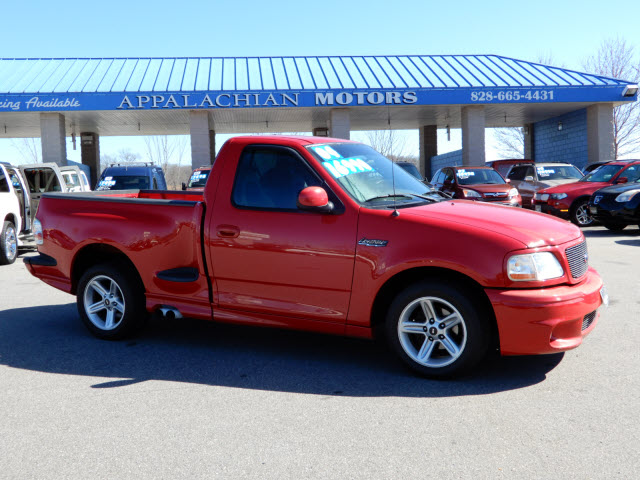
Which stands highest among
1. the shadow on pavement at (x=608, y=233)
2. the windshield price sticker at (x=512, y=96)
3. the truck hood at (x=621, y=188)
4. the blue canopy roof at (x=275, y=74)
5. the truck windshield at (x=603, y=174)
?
the blue canopy roof at (x=275, y=74)

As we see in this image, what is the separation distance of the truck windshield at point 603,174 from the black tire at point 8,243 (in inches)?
543

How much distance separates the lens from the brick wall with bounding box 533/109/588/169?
88.6 ft

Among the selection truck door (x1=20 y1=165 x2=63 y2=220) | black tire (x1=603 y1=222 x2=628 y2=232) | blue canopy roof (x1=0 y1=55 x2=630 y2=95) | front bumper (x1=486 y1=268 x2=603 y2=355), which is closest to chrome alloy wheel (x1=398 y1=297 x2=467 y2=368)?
front bumper (x1=486 y1=268 x2=603 y2=355)

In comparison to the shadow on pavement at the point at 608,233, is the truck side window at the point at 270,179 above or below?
above

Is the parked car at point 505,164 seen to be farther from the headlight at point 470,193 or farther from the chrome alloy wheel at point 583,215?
the chrome alloy wheel at point 583,215

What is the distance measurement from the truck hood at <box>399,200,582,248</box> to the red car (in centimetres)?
1169

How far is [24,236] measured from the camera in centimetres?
1232

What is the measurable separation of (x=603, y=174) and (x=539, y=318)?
13.7 meters

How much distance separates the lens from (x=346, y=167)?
4.89 m

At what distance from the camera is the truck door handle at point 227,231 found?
484 centimetres

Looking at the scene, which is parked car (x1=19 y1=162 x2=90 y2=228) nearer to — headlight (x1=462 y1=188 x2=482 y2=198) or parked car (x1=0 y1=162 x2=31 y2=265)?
parked car (x1=0 y1=162 x2=31 y2=265)

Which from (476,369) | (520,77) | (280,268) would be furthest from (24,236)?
(520,77)

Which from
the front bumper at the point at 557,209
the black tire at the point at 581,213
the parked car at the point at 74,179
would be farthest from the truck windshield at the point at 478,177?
the parked car at the point at 74,179

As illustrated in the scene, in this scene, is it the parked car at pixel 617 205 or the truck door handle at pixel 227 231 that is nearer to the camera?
the truck door handle at pixel 227 231
